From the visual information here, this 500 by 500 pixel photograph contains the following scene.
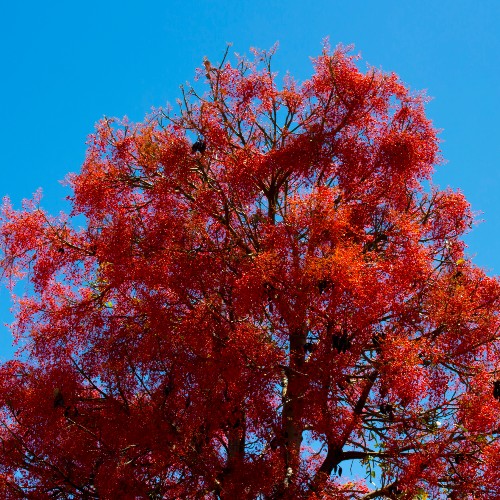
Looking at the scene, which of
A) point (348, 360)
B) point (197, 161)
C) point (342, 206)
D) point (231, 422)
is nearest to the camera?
point (348, 360)

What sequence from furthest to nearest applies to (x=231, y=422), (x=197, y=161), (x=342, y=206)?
(x=197, y=161) < (x=342, y=206) < (x=231, y=422)

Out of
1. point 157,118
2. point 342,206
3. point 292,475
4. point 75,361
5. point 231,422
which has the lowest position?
point 292,475

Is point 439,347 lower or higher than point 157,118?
lower

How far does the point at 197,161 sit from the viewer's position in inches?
420

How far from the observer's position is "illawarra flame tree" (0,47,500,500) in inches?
336

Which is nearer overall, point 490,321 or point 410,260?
point 490,321

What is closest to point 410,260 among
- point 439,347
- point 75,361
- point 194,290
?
point 439,347

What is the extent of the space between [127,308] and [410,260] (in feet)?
12.5

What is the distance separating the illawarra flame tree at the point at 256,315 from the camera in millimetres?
8539

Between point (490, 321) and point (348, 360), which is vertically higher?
point (490, 321)

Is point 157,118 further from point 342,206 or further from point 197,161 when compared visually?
point 342,206

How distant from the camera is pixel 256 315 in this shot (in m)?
9.10

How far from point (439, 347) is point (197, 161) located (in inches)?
162

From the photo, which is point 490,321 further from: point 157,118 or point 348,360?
point 157,118
